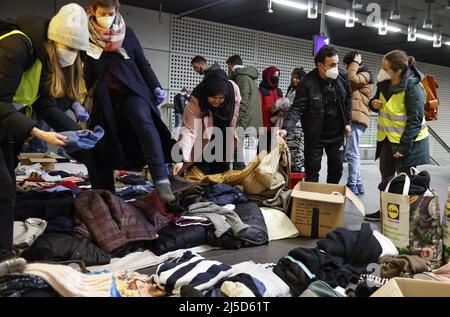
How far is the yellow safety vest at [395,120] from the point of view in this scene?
3.32m

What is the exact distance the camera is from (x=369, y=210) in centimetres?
377

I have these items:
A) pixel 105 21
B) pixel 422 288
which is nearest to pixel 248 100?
pixel 105 21

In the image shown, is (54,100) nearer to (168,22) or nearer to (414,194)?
(414,194)

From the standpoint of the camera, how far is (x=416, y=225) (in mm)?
2270

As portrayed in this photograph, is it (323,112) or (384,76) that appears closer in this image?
(384,76)

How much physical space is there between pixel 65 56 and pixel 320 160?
7.85 ft

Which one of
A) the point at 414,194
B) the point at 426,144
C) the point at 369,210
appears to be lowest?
the point at 369,210

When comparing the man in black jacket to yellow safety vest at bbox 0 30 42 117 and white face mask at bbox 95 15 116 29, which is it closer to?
white face mask at bbox 95 15 116 29

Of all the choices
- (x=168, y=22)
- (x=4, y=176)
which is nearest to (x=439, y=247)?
(x=4, y=176)

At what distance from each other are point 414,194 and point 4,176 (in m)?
2.06

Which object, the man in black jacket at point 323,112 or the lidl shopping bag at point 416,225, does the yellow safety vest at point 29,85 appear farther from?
the man in black jacket at point 323,112

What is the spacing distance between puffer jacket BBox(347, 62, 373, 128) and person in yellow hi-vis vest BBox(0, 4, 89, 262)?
126 inches

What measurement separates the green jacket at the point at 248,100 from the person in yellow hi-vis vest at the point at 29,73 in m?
2.40

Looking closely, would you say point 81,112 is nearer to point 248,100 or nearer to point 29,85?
point 29,85
